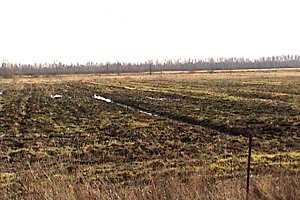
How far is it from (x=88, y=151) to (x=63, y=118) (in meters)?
11.4

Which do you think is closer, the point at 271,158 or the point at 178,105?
the point at 271,158

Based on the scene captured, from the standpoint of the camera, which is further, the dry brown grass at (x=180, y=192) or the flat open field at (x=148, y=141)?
the flat open field at (x=148, y=141)

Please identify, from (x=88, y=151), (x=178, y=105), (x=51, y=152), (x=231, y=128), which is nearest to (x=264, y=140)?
(x=231, y=128)

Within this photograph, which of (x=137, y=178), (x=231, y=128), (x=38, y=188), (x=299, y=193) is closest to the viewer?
(x=299, y=193)

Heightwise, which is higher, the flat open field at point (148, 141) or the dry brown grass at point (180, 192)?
the dry brown grass at point (180, 192)

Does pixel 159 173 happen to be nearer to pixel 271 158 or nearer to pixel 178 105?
pixel 271 158

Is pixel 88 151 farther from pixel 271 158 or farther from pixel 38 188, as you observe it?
pixel 38 188

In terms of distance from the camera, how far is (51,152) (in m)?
15.3

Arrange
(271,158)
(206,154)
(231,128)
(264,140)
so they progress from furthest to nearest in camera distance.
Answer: (231,128) < (264,140) < (206,154) < (271,158)

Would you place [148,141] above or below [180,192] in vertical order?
below

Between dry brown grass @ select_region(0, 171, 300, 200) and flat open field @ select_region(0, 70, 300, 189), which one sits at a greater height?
dry brown grass @ select_region(0, 171, 300, 200)

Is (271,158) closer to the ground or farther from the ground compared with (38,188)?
closer to the ground

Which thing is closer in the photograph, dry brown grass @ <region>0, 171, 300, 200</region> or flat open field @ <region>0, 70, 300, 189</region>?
dry brown grass @ <region>0, 171, 300, 200</region>

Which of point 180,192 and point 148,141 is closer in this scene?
point 180,192
